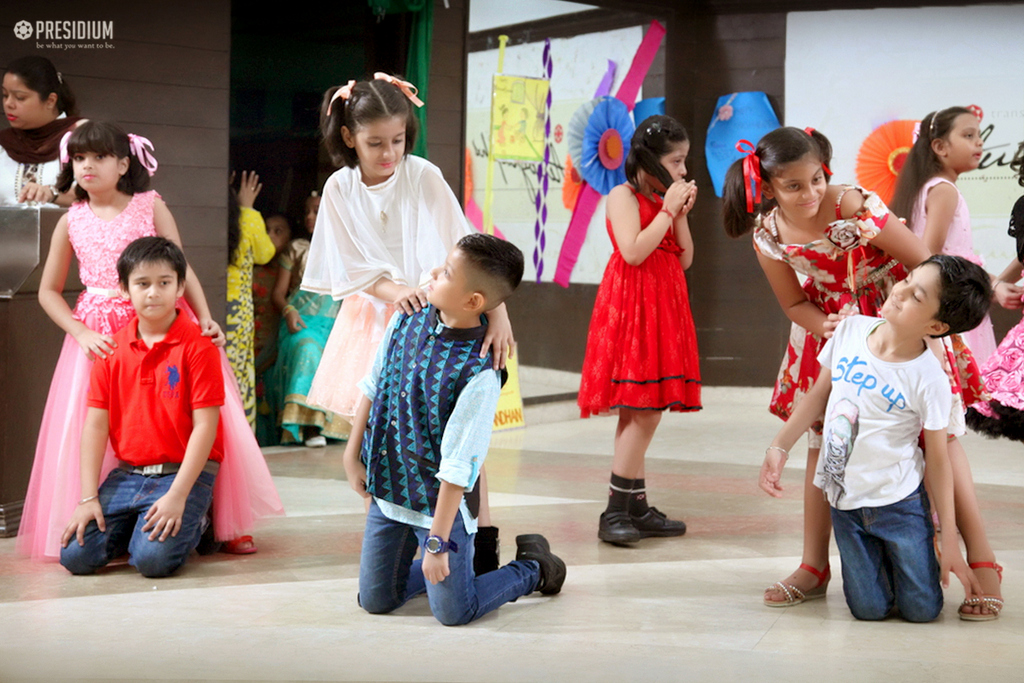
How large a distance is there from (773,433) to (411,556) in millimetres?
3235

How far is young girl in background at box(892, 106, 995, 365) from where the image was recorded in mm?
3535

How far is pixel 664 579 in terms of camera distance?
118 inches

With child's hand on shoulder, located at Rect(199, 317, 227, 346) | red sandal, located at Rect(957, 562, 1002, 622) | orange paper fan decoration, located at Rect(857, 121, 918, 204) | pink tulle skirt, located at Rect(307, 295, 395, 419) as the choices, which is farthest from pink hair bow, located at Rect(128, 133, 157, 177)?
orange paper fan decoration, located at Rect(857, 121, 918, 204)

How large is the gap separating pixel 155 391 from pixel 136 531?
1.25 feet

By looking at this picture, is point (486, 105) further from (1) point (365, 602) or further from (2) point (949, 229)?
(1) point (365, 602)

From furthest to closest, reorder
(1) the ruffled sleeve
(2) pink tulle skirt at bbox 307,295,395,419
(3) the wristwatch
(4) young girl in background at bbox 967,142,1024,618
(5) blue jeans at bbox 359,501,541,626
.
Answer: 1. (2) pink tulle skirt at bbox 307,295,395,419
2. (4) young girl in background at bbox 967,142,1024,618
3. (1) the ruffled sleeve
4. (5) blue jeans at bbox 359,501,541,626
5. (3) the wristwatch

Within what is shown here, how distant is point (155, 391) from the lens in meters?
3.09

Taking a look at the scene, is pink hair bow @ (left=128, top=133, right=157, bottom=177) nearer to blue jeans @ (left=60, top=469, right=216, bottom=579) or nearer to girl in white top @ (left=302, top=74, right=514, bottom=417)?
girl in white top @ (left=302, top=74, right=514, bottom=417)

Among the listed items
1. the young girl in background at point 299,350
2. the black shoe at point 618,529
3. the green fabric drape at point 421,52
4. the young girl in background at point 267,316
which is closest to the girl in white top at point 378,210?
the black shoe at point 618,529

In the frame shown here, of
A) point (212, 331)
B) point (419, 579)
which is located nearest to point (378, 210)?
point (212, 331)

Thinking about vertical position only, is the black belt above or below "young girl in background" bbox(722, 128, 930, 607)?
below

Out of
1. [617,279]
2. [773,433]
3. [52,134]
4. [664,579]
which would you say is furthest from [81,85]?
[773,433]

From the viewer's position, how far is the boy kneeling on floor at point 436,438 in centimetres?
246

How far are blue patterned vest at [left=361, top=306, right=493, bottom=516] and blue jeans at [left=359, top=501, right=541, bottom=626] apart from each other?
0.08 m
